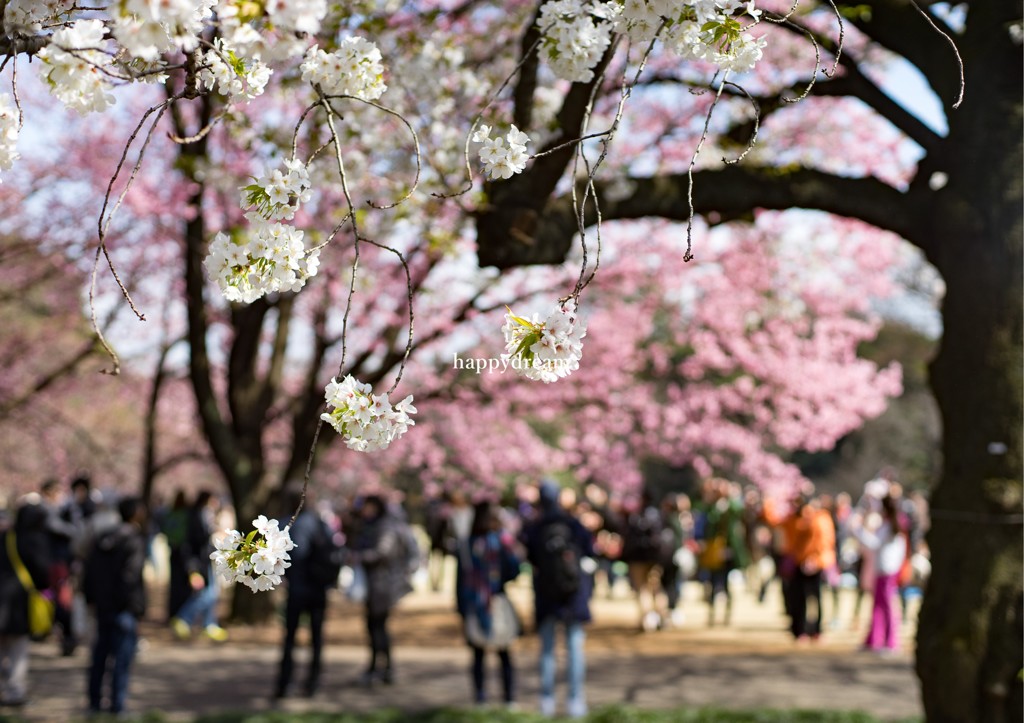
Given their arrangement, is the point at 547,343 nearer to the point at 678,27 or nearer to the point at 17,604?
the point at 678,27

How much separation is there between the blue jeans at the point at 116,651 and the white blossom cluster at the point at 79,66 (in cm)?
578

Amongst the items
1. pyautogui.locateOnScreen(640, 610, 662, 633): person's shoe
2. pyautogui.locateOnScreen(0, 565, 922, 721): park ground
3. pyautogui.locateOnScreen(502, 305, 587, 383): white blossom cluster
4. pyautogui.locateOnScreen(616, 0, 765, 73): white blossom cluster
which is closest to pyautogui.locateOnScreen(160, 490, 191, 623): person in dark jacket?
pyautogui.locateOnScreen(0, 565, 922, 721): park ground

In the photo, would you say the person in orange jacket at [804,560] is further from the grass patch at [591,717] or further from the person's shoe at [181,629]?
the person's shoe at [181,629]

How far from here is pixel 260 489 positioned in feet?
41.6

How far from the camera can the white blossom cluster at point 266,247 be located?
245 cm

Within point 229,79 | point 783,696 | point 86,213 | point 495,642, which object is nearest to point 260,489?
point 86,213

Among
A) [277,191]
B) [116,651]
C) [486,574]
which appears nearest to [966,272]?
[277,191]

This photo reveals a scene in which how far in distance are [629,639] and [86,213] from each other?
8.87 m

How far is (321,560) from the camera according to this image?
795cm

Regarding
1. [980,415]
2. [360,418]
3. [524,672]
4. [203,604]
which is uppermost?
[980,415]

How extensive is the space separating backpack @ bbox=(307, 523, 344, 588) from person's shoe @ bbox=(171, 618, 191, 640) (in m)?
4.22

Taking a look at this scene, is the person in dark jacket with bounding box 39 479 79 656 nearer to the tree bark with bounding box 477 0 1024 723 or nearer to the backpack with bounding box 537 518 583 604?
the backpack with bounding box 537 518 583 604

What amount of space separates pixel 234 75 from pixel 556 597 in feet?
18.1

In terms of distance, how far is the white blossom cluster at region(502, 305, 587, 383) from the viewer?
8.21 feet
